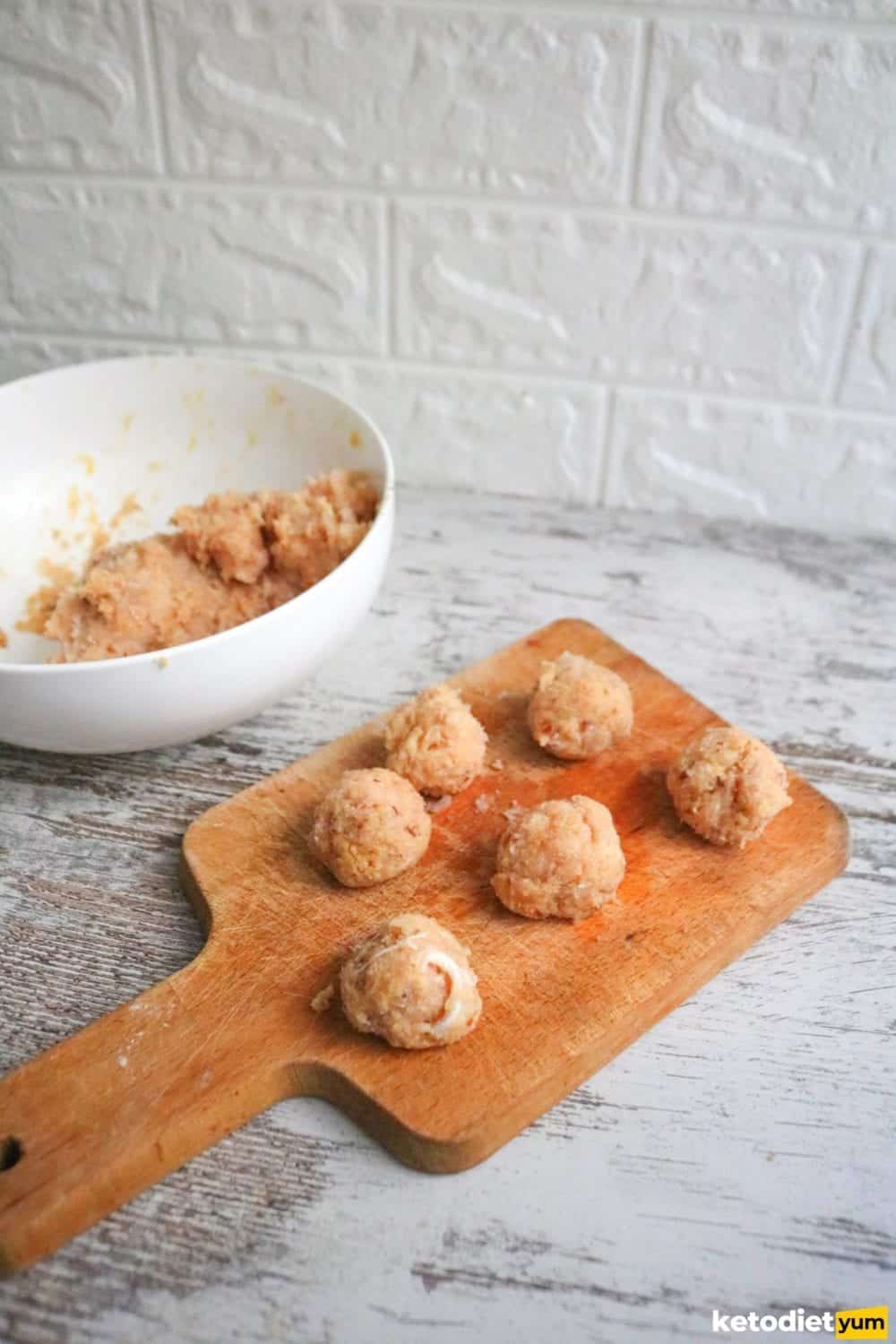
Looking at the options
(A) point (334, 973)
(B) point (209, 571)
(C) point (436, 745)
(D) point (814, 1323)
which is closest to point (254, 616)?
(B) point (209, 571)

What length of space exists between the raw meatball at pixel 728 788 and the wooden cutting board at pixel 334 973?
0.09 ft

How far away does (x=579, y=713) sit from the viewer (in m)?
1.04

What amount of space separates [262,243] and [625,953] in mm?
963

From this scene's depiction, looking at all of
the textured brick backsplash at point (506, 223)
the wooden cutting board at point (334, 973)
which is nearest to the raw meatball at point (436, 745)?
the wooden cutting board at point (334, 973)

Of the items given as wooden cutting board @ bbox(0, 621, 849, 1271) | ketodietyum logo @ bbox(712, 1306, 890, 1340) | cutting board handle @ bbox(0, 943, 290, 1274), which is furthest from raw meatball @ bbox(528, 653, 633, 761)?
ketodietyum logo @ bbox(712, 1306, 890, 1340)

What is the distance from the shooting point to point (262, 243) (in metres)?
1.39

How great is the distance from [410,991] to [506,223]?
0.92m

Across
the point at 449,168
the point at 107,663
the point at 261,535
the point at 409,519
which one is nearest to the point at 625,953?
the point at 107,663

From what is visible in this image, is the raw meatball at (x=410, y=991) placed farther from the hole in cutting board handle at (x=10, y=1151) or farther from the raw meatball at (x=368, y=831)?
the hole in cutting board handle at (x=10, y=1151)

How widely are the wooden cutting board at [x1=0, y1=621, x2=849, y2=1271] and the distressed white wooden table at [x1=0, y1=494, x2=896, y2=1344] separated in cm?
3

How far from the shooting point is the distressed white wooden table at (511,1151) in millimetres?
731

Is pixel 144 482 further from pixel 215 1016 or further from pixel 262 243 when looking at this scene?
pixel 215 1016

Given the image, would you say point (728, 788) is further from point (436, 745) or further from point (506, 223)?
point (506, 223)

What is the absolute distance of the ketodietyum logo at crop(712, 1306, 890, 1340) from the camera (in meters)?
0.72
